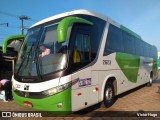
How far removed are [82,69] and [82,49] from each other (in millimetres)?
614

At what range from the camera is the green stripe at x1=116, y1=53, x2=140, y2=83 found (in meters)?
8.46

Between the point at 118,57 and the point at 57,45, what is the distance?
366cm

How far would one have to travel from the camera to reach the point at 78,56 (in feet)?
18.1

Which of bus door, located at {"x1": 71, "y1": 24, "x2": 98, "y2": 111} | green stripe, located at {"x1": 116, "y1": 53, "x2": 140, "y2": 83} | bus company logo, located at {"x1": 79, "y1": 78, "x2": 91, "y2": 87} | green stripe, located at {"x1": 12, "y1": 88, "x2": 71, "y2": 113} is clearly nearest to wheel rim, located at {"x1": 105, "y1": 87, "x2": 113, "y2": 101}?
bus door, located at {"x1": 71, "y1": 24, "x2": 98, "y2": 111}

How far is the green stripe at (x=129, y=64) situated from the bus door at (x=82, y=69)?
2.52 meters

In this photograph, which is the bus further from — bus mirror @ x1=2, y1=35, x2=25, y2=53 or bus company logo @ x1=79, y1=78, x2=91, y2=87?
bus mirror @ x1=2, y1=35, x2=25, y2=53

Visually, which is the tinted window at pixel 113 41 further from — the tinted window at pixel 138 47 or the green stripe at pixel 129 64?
the tinted window at pixel 138 47

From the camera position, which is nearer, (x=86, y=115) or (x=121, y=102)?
(x=86, y=115)

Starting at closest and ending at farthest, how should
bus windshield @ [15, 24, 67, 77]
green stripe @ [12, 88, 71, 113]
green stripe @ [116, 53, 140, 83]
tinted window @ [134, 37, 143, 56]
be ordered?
green stripe @ [12, 88, 71, 113], bus windshield @ [15, 24, 67, 77], green stripe @ [116, 53, 140, 83], tinted window @ [134, 37, 143, 56]

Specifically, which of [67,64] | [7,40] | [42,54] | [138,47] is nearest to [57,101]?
A: [67,64]

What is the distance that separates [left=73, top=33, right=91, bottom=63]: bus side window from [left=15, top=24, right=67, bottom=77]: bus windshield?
38 centimetres

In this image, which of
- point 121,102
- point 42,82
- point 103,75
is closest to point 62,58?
point 42,82

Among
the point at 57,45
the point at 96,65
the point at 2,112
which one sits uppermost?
the point at 57,45

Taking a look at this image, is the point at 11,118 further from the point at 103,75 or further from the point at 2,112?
the point at 103,75
